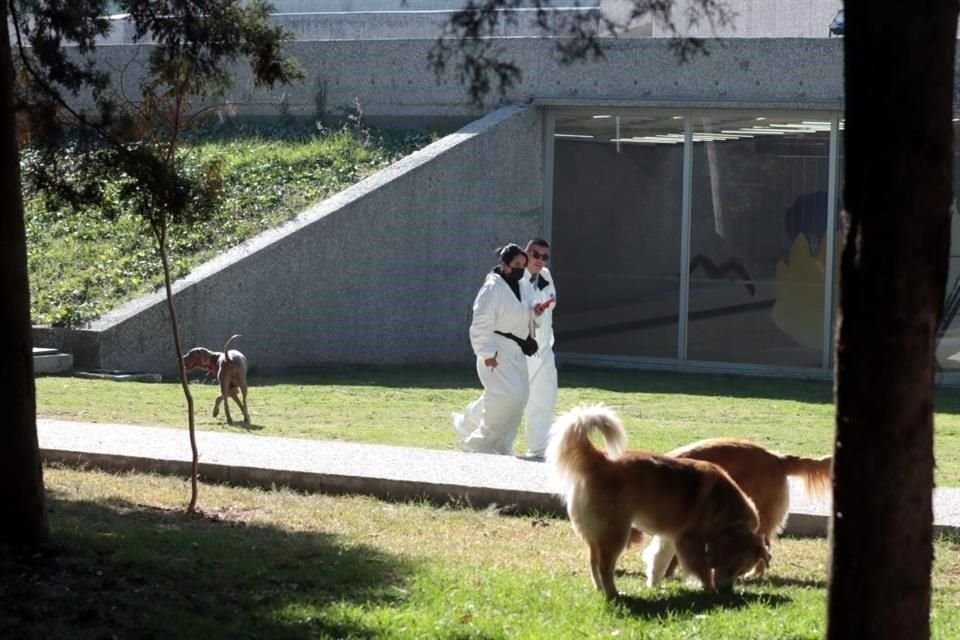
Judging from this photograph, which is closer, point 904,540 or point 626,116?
point 904,540

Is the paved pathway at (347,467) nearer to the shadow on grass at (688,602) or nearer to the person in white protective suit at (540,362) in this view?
the person in white protective suit at (540,362)

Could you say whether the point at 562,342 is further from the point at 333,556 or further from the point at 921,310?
the point at 921,310

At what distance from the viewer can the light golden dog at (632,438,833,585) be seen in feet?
27.7

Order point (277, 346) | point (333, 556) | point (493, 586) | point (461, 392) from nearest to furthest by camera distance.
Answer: point (493, 586) < point (333, 556) < point (461, 392) < point (277, 346)

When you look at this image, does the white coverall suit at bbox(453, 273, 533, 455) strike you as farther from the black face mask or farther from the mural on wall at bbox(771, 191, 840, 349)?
the mural on wall at bbox(771, 191, 840, 349)

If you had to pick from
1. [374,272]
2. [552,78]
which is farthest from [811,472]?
[552,78]

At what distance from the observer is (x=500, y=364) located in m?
13.7

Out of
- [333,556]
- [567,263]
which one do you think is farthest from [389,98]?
[333,556]

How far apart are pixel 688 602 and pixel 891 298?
330 cm

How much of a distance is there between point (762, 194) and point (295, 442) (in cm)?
1327

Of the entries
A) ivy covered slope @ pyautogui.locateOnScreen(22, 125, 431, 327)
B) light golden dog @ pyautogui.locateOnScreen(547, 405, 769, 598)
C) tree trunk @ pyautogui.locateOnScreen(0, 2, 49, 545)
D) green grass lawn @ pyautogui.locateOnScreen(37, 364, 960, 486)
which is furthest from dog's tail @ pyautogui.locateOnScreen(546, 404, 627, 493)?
ivy covered slope @ pyautogui.locateOnScreen(22, 125, 431, 327)

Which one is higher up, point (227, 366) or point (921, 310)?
point (921, 310)

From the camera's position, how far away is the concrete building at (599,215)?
73.6 feet

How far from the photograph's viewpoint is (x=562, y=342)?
25562 millimetres
